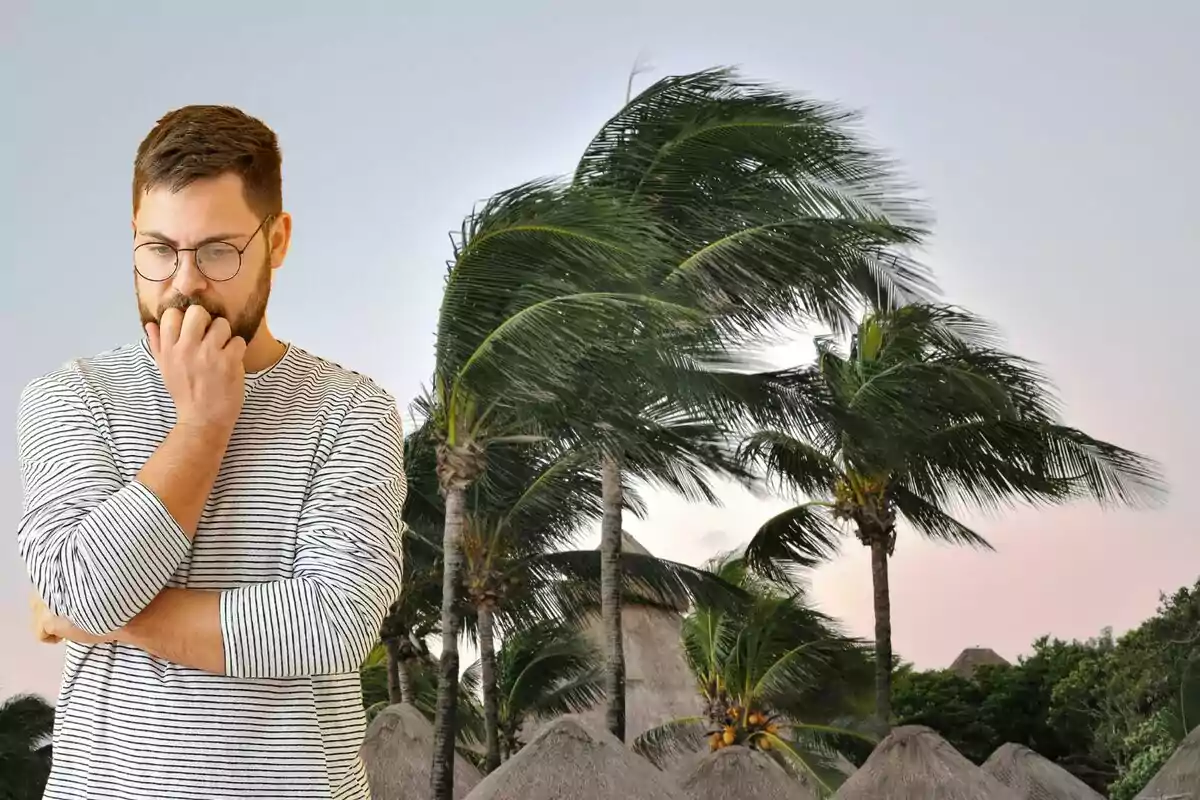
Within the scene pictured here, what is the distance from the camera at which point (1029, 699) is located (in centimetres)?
2705

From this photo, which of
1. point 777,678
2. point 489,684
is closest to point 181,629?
point 489,684

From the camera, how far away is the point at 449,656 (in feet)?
41.9

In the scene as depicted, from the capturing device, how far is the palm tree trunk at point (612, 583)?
1484cm

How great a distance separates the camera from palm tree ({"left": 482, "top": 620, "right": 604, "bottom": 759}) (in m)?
20.5

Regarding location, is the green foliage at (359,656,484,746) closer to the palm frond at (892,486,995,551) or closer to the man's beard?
the palm frond at (892,486,995,551)

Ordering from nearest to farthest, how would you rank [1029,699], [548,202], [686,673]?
[548,202] < [1029,699] < [686,673]

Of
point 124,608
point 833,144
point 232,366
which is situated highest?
point 833,144

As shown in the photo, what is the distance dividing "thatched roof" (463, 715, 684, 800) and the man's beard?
9.07 m

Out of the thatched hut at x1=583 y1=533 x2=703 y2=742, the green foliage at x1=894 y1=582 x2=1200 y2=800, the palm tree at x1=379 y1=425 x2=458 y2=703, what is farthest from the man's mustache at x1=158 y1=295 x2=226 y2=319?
the thatched hut at x1=583 y1=533 x2=703 y2=742

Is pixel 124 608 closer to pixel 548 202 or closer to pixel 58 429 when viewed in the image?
pixel 58 429

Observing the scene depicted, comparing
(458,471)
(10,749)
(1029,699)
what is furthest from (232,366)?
(1029,699)

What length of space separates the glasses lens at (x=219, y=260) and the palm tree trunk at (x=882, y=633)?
616 inches

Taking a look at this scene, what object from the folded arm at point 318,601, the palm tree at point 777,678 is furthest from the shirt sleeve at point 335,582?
the palm tree at point 777,678

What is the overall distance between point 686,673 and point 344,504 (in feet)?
93.7
